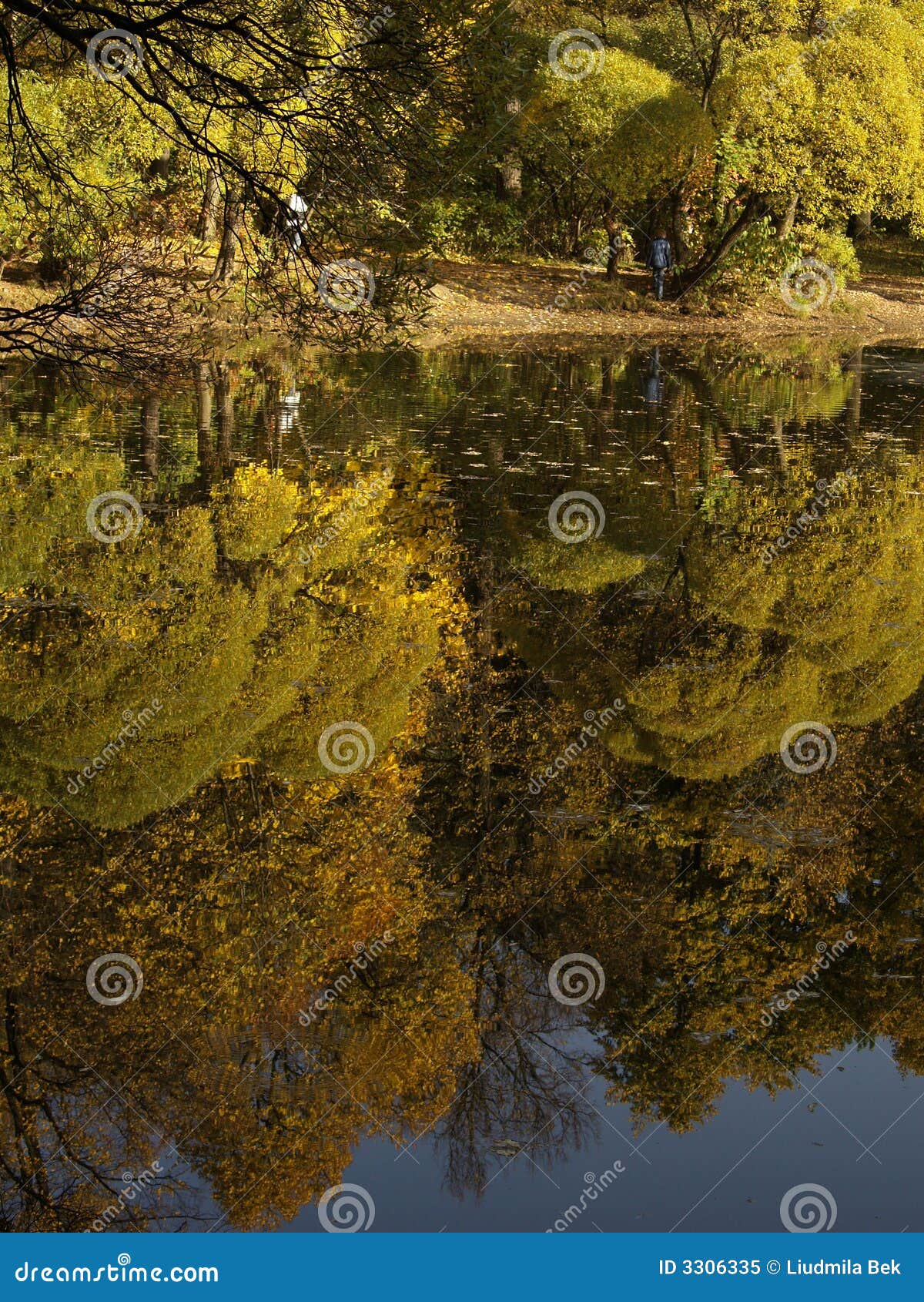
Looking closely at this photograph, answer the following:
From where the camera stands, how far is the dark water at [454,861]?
4.58 m

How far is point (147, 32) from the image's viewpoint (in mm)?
9125

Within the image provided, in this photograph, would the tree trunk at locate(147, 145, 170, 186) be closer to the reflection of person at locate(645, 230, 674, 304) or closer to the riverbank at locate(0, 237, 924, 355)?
the riverbank at locate(0, 237, 924, 355)

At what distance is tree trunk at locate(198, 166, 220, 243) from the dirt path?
4830 mm

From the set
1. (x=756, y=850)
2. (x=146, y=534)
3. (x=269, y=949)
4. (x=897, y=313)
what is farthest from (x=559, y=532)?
(x=897, y=313)

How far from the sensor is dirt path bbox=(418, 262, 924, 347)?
33.4 meters

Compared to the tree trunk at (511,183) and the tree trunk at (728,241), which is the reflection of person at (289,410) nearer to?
the tree trunk at (728,241)

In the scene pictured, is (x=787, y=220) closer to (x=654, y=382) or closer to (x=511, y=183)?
(x=511, y=183)

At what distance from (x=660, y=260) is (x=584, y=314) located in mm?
3157

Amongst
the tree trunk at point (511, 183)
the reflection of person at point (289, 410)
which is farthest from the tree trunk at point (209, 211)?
the tree trunk at point (511, 183)

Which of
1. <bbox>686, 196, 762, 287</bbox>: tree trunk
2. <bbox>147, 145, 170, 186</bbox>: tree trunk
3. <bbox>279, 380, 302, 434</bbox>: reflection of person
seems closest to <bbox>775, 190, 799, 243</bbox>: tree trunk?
<bbox>686, 196, 762, 287</bbox>: tree trunk

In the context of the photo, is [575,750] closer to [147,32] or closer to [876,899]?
[876,899]

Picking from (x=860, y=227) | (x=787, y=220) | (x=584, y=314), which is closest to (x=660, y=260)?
(x=584, y=314)

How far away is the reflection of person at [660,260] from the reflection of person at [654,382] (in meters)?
8.36

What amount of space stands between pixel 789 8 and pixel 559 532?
27830 mm
